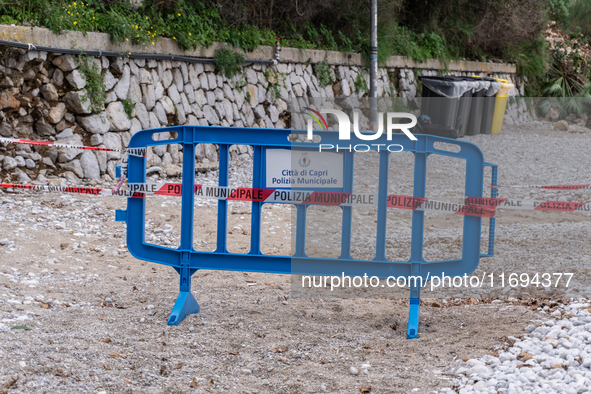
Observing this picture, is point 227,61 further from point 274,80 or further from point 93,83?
point 93,83

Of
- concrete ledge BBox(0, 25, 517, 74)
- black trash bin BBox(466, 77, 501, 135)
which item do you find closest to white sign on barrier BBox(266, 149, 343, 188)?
concrete ledge BBox(0, 25, 517, 74)

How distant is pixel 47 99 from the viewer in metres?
7.98

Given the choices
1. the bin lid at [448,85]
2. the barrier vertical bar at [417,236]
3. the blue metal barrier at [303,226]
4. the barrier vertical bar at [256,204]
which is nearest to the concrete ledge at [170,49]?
the bin lid at [448,85]

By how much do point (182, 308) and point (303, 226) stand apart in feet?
3.01

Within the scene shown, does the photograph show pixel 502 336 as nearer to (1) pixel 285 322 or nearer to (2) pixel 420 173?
(2) pixel 420 173

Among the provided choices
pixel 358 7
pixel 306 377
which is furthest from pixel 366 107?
pixel 306 377

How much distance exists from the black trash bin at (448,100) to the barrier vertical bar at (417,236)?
11908 millimetres

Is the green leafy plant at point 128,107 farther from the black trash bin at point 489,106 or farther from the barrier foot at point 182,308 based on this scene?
the black trash bin at point 489,106

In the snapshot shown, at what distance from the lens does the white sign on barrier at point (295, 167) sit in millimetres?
3883

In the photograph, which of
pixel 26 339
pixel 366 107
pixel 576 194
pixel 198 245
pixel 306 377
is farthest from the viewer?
pixel 366 107

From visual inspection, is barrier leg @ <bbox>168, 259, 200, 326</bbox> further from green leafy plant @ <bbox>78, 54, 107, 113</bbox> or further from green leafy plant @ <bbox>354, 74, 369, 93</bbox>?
green leafy plant @ <bbox>354, 74, 369, 93</bbox>

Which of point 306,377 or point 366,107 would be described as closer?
point 306,377

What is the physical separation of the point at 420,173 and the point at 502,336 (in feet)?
3.44

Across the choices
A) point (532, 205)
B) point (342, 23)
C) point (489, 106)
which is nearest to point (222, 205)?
point (532, 205)
